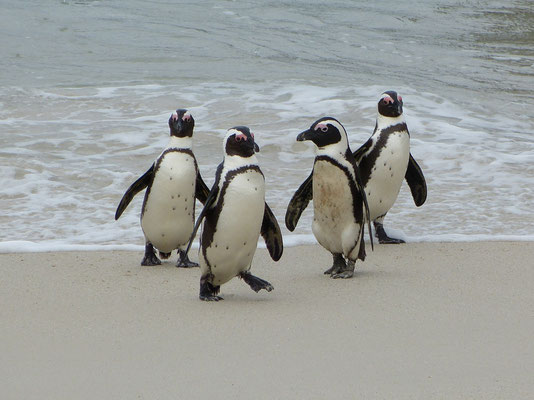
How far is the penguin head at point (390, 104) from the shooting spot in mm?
5400

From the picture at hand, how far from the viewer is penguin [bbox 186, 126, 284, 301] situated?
3971mm

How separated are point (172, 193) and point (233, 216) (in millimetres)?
772

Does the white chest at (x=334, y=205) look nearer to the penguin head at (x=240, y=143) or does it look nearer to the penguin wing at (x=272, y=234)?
the penguin wing at (x=272, y=234)

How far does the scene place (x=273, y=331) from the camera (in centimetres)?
→ 356

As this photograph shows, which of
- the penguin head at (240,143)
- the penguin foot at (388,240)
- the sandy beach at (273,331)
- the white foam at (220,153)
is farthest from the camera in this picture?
the white foam at (220,153)

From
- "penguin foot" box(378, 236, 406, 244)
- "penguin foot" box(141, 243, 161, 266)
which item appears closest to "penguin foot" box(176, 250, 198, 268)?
"penguin foot" box(141, 243, 161, 266)

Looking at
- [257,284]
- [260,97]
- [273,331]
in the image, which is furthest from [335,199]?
[260,97]

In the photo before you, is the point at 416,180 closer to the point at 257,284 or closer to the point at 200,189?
the point at 200,189

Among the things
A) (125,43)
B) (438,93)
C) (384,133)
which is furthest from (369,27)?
(384,133)

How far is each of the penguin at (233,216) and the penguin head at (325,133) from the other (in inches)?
18.6

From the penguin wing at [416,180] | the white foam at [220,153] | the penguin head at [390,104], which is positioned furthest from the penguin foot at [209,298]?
the penguin wing at [416,180]

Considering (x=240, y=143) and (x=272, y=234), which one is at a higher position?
(x=240, y=143)

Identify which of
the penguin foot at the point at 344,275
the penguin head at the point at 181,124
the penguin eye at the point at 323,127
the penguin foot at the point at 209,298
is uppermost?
the penguin eye at the point at 323,127

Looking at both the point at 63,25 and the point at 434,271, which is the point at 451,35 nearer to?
the point at 63,25
